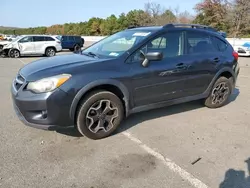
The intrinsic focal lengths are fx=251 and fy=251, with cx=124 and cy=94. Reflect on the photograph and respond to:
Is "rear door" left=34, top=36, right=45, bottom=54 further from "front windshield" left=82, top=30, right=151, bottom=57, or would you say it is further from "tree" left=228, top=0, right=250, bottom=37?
"tree" left=228, top=0, right=250, bottom=37

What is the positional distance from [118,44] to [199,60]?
151 centimetres

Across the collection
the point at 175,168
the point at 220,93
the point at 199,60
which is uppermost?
the point at 199,60

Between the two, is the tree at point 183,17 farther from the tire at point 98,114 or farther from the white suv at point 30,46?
the tire at point 98,114

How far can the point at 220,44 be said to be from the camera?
5.13 meters

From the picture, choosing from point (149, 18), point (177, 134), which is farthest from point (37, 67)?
point (149, 18)

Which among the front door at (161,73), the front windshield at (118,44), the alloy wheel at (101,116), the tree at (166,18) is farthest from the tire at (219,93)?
the tree at (166,18)

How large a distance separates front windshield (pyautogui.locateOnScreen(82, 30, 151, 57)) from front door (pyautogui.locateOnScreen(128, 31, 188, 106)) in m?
0.22

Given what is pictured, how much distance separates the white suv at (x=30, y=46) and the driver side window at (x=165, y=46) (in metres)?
15.1

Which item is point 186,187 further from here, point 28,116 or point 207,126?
point 28,116

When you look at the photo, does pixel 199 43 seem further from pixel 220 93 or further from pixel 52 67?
pixel 52 67

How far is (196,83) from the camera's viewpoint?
4.64 metres

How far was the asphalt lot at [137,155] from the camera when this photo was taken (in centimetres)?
277

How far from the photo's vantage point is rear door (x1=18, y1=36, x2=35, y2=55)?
17.2m

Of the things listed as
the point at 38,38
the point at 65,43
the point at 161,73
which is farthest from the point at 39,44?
the point at 161,73
